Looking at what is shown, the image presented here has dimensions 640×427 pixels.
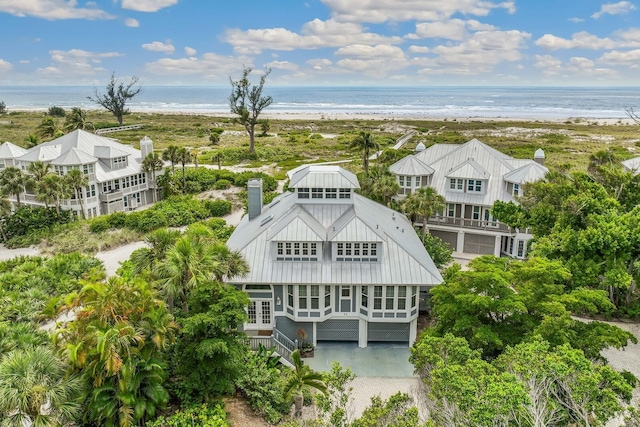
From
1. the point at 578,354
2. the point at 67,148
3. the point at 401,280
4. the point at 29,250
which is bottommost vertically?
the point at 29,250

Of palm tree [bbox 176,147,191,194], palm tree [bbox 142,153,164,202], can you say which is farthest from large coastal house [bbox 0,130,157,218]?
palm tree [bbox 176,147,191,194]

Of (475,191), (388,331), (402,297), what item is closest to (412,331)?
(388,331)

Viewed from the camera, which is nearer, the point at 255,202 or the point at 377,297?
the point at 377,297

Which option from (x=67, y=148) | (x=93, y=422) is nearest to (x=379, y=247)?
(x=93, y=422)

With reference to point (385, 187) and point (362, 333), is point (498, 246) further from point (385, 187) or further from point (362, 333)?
point (362, 333)

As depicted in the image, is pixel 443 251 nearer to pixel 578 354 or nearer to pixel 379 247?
pixel 379 247

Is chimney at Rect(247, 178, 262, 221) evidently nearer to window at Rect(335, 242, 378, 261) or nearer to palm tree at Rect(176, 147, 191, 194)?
window at Rect(335, 242, 378, 261)
